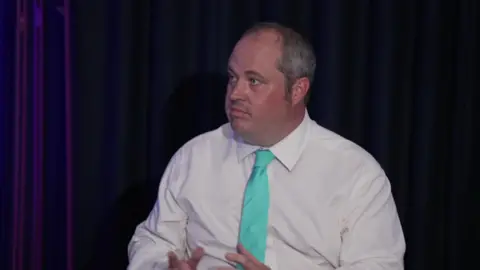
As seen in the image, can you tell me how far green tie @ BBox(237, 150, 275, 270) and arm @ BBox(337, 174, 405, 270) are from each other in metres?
0.23

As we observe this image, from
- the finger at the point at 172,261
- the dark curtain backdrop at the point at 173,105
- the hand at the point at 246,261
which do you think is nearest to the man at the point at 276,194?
the finger at the point at 172,261

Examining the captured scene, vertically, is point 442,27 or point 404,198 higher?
point 442,27

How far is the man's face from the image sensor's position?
1.98 metres

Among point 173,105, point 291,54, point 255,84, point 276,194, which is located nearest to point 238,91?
point 255,84

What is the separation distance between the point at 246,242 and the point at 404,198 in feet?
3.42

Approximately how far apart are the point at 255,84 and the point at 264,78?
3 centimetres

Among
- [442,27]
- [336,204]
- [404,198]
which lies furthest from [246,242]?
[442,27]

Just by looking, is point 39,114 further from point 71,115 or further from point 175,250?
point 175,250

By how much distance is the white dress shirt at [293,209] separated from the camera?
196cm

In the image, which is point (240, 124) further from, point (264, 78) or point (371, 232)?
point (371, 232)

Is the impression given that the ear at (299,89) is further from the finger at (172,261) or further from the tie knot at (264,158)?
the finger at (172,261)

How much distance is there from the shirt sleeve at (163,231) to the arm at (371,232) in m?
0.50

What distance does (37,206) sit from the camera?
2568mm

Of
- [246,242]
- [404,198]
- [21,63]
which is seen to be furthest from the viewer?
[404,198]
